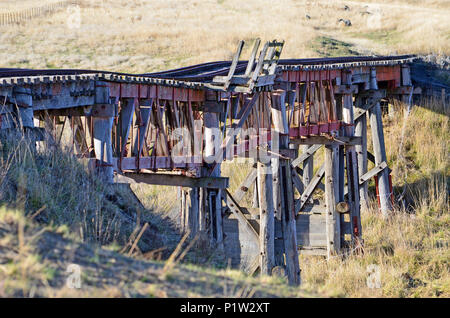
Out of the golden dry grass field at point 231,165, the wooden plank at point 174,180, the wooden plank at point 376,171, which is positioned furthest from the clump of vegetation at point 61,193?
the wooden plank at point 376,171

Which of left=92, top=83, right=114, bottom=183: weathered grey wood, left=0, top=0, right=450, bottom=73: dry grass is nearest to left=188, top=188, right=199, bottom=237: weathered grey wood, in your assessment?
left=92, top=83, right=114, bottom=183: weathered grey wood

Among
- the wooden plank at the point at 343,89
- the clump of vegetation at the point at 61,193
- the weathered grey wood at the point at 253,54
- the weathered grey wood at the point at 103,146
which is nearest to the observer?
the clump of vegetation at the point at 61,193

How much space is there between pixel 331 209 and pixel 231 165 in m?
6.71

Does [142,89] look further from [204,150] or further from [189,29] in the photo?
[189,29]

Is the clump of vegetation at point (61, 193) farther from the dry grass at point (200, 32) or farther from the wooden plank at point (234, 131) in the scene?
the dry grass at point (200, 32)

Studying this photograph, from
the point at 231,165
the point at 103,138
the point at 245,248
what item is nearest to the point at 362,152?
the point at 231,165

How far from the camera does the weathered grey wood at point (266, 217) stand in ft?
44.2

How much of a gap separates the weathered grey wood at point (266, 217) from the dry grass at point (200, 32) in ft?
61.8

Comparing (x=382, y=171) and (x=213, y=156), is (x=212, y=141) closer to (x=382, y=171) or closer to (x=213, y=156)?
(x=213, y=156)

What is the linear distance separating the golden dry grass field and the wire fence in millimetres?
711

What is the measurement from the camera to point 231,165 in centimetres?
2336

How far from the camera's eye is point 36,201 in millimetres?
7555

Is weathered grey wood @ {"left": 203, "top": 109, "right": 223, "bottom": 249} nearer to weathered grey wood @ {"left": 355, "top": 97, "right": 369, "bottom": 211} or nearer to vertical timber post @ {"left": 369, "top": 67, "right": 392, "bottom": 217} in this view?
weathered grey wood @ {"left": 355, "top": 97, "right": 369, "bottom": 211}

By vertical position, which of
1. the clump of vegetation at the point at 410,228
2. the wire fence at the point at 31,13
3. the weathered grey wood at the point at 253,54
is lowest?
the clump of vegetation at the point at 410,228
